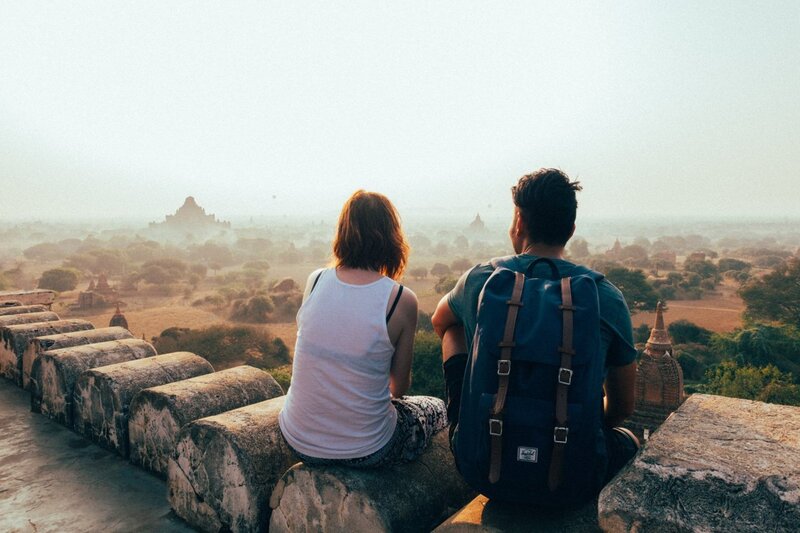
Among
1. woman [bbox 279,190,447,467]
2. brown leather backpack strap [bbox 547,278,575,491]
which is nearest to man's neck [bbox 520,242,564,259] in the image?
brown leather backpack strap [bbox 547,278,575,491]

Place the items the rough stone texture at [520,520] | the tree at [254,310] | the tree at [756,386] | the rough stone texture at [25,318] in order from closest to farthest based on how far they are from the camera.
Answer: the rough stone texture at [520,520]
the rough stone texture at [25,318]
the tree at [756,386]
the tree at [254,310]

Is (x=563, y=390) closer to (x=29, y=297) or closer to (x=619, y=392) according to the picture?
(x=619, y=392)

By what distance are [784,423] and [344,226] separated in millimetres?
1570

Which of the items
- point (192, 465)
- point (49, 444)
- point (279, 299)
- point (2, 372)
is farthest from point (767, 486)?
point (279, 299)

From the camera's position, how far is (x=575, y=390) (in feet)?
5.01

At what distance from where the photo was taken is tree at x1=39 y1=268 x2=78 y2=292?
4503 cm

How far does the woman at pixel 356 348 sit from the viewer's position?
1.99m

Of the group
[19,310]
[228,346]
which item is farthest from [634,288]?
[19,310]

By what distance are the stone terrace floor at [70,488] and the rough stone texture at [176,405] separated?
0.13m

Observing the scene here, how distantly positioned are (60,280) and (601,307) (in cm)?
5149

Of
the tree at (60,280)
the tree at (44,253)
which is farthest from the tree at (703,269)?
the tree at (44,253)

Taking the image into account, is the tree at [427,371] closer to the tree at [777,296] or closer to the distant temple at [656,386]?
the distant temple at [656,386]

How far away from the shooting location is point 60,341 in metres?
3.95

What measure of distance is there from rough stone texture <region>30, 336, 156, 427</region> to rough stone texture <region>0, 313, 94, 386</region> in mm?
848
